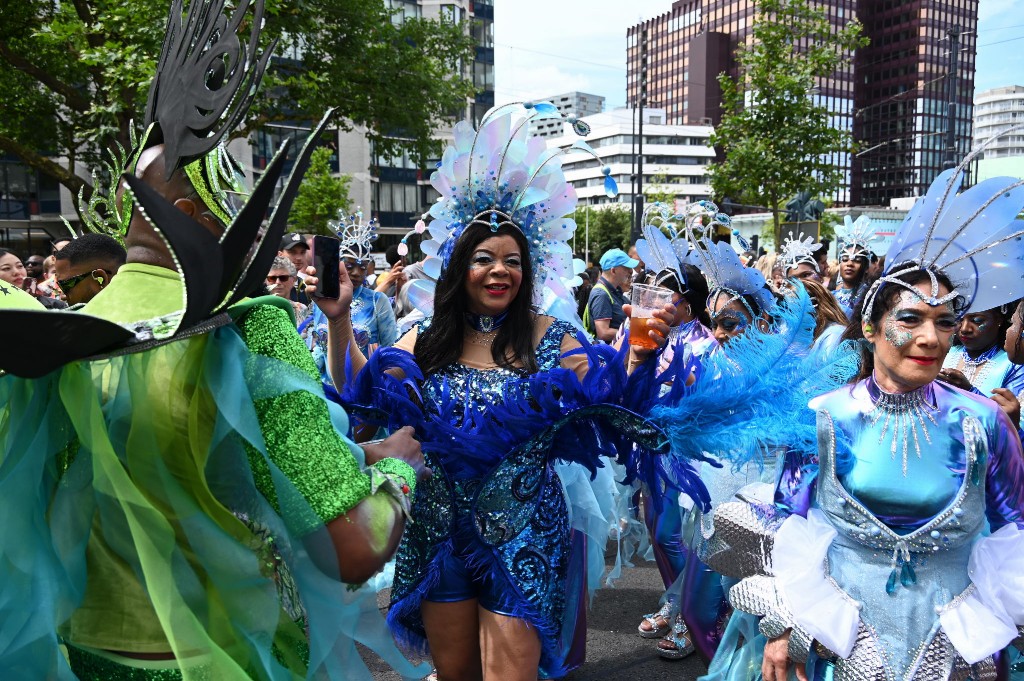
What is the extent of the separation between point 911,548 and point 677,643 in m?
2.29

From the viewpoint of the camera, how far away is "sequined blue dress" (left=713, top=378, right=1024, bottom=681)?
2.39m

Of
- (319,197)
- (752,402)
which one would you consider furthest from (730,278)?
(319,197)

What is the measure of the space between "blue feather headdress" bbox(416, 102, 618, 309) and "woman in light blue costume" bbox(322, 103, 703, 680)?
0.30 ft

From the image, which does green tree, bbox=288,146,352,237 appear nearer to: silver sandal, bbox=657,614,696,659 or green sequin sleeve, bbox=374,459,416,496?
silver sandal, bbox=657,614,696,659

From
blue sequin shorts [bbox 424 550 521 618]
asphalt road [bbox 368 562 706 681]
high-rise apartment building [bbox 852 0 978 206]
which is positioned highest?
high-rise apartment building [bbox 852 0 978 206]

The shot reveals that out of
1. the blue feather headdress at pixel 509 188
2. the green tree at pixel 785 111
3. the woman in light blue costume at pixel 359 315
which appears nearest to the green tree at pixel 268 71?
the woman in light blue costume at pixel 359 315

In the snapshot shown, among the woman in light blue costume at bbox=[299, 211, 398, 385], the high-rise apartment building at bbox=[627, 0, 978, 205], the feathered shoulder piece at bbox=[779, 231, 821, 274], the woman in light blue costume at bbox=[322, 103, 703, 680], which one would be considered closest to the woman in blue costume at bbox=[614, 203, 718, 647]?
the woman in light blue costume at bbox=[322, 103, 703, 680]

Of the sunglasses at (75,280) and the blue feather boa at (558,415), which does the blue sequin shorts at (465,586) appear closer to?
the blue feather boa at (558,415)

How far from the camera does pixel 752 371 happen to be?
2.66 metres

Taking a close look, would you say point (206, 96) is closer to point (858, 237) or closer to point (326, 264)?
point (326, 264)

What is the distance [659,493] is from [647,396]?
0.35m

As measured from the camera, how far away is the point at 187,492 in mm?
1565

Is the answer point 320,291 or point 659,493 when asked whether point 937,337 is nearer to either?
point 659,493

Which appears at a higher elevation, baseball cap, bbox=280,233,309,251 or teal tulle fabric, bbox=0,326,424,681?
baseball cap, bbox=280,233,309,251
